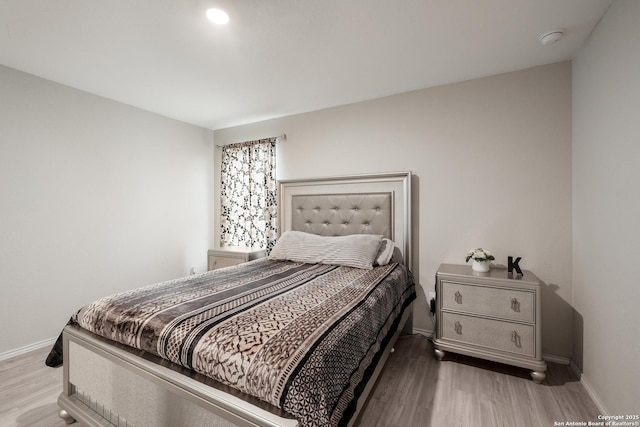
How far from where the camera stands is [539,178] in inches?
92.0

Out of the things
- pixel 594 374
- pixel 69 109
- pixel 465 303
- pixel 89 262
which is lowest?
pixel 594 374

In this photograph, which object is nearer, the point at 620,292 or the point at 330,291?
the point at 620,292

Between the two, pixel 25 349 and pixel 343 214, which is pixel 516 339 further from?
pixel 25 349

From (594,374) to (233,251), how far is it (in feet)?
10.8

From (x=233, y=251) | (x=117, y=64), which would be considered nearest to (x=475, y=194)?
(x=233, y=251)

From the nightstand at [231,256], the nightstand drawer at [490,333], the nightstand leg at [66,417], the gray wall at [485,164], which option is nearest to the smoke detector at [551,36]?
the gray wall at [485,164]

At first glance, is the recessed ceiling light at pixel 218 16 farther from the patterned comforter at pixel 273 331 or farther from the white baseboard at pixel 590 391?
the white baseboard at pixel 590 391

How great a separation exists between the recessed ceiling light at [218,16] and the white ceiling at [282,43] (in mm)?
41

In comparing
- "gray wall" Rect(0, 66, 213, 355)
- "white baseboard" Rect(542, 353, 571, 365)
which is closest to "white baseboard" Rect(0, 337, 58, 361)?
"gray wall" Rect(0, 66, 213, 355)

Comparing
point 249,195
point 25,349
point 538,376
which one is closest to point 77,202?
point 25,349

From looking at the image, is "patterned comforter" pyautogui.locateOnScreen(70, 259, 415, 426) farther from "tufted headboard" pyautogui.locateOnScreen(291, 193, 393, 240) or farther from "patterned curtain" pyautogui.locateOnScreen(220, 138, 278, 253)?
"patterned curtain" pyautogui.locateOnScreen(220, 138, 278, 253)

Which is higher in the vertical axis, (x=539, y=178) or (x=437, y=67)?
(x=437, y=67)

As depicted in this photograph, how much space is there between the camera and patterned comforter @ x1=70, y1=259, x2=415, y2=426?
0.99m

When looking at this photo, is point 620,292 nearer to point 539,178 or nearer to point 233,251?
point 539,178
